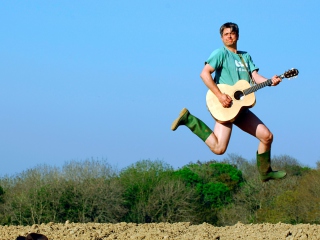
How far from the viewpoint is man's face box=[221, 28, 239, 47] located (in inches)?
A: 358

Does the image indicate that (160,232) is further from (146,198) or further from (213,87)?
(146,198)

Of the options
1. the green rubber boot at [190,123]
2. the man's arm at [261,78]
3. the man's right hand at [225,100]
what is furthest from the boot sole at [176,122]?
the man's arm at [261,78]

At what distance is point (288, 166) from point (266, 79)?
58.8m

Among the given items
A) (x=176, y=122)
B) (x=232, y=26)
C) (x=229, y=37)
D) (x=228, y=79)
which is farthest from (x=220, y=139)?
(x=232, y=26)

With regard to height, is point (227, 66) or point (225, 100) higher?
point (227, 66)

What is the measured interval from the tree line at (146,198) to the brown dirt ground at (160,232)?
30090 mm

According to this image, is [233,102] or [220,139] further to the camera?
[220,139]

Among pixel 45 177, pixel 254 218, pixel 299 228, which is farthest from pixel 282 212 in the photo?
pixel 299 228

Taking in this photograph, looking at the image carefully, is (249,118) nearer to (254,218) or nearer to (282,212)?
(282,212)

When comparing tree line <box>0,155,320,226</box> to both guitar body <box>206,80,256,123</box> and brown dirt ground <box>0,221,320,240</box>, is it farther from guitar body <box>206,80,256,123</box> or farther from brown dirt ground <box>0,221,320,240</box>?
guitar body <box>206,80,256,123</box>

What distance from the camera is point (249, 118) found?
30.2ft

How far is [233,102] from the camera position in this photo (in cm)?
904

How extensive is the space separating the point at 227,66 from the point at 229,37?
15.1 inches

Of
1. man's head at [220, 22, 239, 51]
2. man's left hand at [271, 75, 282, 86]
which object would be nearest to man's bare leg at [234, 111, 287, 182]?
man's left hand at [271, 75, 282, 86]
